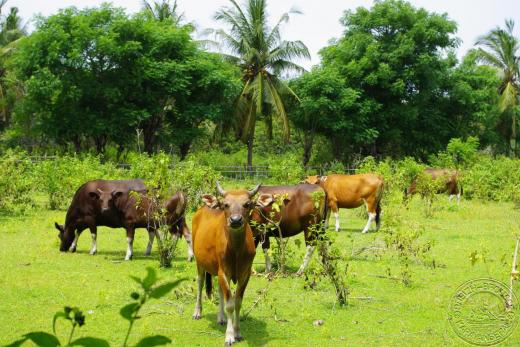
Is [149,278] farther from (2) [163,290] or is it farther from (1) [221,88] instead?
(1) [221,88]

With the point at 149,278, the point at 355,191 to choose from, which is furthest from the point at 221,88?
the point at 149,278

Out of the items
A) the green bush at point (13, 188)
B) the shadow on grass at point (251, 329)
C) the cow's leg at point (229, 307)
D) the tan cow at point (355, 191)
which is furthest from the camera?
the green bush at point (13, 188)

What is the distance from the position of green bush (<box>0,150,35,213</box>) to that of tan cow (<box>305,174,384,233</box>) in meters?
8.29

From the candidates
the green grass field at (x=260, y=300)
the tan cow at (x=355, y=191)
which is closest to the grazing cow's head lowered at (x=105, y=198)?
the green grass field at (x=260, y=300)

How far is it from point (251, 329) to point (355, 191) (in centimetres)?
952

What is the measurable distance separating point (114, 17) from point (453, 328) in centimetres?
2706

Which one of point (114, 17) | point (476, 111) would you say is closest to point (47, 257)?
point (114, 17)

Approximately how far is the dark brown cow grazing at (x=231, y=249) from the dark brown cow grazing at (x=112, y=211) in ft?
14.7

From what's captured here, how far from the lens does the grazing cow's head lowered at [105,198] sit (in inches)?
460

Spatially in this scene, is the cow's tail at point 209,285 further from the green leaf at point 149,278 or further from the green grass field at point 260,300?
the green leaf at point 149,278

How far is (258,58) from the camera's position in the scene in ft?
108

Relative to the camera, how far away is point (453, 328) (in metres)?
6.92

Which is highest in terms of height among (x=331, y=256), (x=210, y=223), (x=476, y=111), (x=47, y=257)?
(x=476, y=111)

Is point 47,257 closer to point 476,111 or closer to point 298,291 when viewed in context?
Answer: point 298,291
